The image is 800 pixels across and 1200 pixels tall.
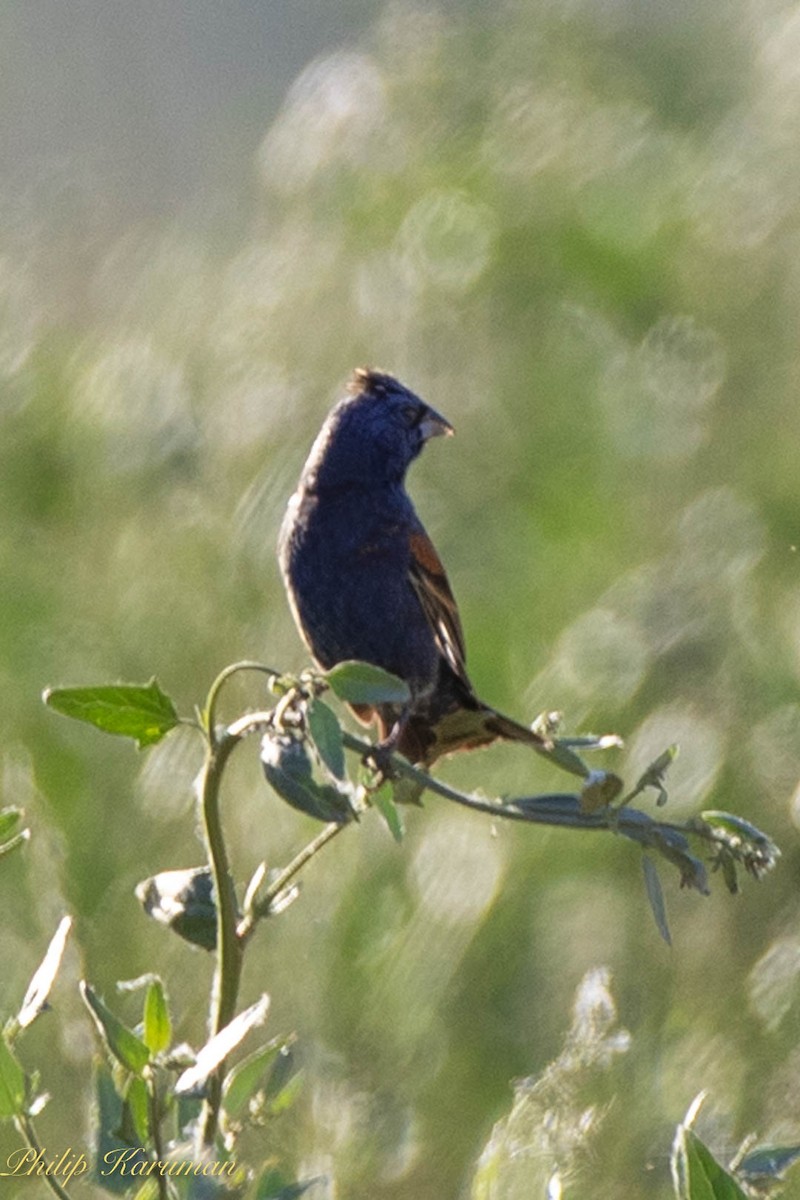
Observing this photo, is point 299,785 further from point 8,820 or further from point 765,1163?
point 765,1163

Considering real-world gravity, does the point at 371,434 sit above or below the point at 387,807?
above

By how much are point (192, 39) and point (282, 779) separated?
8980 mm

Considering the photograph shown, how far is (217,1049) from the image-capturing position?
115cm

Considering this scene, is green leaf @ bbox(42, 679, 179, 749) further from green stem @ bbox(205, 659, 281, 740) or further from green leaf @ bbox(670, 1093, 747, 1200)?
green leaf @ bbox(670, 1093, 747, 1200)

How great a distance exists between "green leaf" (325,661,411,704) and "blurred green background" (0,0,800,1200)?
150cm

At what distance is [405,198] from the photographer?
3697 millimetres

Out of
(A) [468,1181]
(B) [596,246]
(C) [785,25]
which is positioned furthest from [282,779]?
(C) [785,25]

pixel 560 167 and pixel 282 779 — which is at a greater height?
pixel 560 167

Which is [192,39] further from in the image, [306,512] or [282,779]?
[282,779]

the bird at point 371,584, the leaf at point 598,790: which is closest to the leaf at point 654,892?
the leaf at point 598,790

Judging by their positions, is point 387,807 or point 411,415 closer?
point 387,807

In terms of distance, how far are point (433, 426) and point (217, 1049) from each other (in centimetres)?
182

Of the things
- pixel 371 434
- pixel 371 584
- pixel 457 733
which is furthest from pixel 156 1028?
pixel 371 434

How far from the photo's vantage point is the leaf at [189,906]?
52.1 inches
